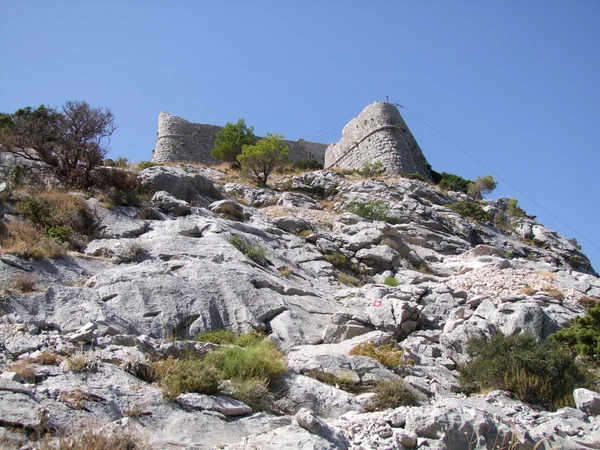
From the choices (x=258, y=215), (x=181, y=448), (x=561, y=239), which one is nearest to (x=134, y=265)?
(x=181, y=448)

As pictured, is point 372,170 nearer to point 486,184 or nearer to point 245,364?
point 486,184

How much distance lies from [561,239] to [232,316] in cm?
2032

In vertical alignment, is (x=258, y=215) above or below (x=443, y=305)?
above

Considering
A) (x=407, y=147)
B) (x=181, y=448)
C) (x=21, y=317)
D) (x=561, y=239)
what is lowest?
(x=181, y=448)

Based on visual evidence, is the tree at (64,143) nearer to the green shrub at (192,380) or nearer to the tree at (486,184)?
the green shrub at (192,380)

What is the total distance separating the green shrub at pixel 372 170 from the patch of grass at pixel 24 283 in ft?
68.3

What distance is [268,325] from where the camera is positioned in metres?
9.16

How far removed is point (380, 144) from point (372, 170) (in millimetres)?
3655

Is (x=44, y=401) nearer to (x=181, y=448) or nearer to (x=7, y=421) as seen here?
(x=7, y=421)

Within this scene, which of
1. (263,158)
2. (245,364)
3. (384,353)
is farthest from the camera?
(263,158)

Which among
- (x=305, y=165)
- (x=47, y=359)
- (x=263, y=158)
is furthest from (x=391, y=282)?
(x=305, y=165)

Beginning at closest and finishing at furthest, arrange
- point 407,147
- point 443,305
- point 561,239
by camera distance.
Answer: point 443,305 < point 561,239 < point 407,147

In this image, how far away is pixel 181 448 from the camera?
4754mm

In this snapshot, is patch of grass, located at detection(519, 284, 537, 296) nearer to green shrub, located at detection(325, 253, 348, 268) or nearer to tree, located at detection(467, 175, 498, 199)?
green shrub, located at detection(325, 253, 348, 268)
